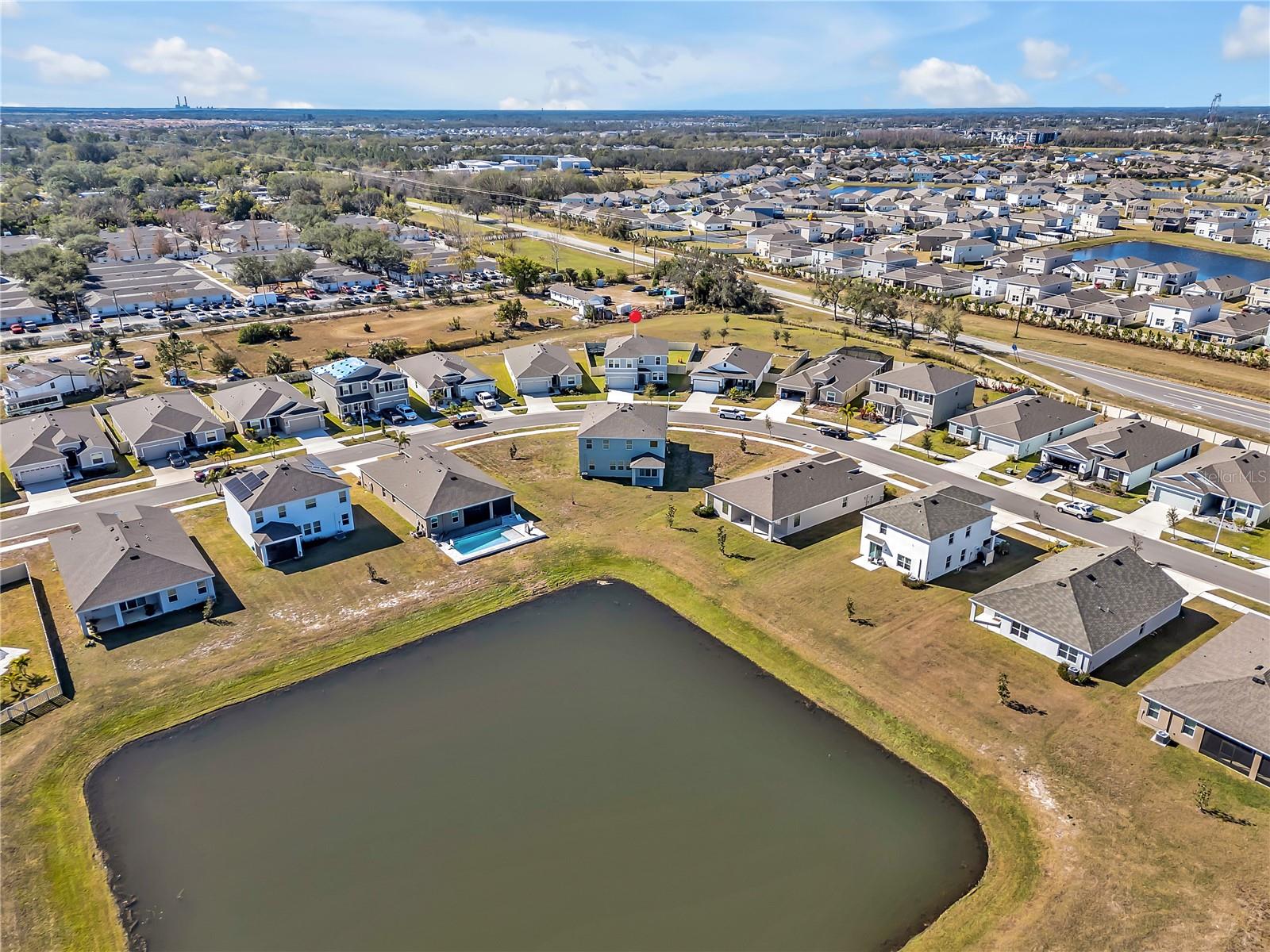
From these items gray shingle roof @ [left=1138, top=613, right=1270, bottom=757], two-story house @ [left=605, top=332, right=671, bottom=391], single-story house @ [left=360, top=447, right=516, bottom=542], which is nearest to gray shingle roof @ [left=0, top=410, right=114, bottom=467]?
single-story house @ [left=360, top=447, right=516, bottom=542]

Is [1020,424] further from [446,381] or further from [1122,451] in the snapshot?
[446,381]

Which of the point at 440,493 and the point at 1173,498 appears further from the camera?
the point at 1173,498

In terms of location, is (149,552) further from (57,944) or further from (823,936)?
(823,936)

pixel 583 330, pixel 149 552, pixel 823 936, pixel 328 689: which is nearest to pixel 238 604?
pixel 149 552

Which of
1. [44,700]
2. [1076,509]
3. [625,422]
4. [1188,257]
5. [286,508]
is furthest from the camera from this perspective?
[1188,257]

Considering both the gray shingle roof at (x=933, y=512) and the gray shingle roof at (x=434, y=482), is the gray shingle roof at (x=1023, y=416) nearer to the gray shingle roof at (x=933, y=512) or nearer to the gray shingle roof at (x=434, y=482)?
the gray shingle roof at (x=933, y=512)

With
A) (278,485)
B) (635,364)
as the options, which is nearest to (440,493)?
(278,485)

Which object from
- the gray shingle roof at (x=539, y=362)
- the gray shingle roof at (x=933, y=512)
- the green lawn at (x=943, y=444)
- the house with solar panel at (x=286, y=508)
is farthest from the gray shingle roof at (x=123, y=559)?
the green lawn at (x=943, y=444)
